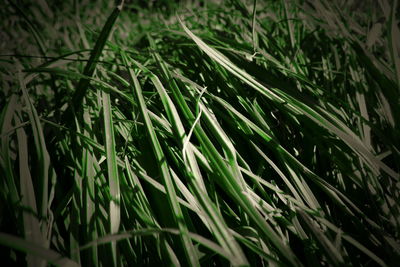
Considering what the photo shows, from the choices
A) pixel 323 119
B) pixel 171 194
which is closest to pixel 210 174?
pixel 171 194

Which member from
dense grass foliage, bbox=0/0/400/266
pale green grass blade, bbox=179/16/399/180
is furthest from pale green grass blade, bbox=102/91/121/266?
pale green grass blade, bbox=179/16/399/180

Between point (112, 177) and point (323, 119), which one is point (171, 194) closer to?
point (112, 177)

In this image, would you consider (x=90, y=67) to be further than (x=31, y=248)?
Yes

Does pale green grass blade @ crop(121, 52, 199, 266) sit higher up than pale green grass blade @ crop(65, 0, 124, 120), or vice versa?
pale green grass blade @ crop(65, 0, 124, 120)

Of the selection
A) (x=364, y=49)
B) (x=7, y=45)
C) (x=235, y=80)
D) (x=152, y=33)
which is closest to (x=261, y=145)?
(x=235, y=80)

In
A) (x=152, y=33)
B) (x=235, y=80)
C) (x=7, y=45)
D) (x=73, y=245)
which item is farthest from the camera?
(x=7, y=45)

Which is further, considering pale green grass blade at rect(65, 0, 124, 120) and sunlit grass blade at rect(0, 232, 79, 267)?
pale green grass blade at rect(65, 0, 124, 120)

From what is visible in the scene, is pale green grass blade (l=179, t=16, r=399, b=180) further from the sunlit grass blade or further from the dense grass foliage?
the sunlit grass blade

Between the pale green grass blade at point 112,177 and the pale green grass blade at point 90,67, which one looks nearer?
the pale green grass blade at point 112,177

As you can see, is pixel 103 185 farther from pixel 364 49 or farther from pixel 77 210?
pixel 364 49

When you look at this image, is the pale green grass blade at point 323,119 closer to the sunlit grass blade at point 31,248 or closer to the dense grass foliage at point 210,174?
the dense grass foliage at point 210,174

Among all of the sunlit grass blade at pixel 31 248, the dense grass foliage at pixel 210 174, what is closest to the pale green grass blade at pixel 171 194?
the dense grass foliage at pixel 210 174
